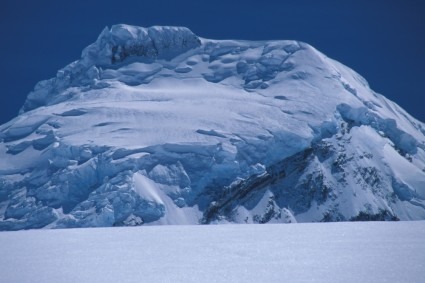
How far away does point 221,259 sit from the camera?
88.9 feet

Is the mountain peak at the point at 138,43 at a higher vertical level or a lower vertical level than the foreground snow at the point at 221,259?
lower

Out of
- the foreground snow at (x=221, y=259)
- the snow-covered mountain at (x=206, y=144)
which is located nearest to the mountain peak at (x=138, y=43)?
the snow-covered mountain at (x=206, y=144)

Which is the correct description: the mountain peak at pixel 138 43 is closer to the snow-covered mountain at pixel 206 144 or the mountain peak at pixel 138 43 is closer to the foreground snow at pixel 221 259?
the snow-covered mountain at pixel 206 144

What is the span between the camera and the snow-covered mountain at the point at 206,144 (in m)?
59.9

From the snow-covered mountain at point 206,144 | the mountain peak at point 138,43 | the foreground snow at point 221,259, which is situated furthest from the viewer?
the mountain peak at point 138,43

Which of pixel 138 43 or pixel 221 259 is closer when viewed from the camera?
pixel 221 259

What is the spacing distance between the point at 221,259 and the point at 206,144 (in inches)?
1458

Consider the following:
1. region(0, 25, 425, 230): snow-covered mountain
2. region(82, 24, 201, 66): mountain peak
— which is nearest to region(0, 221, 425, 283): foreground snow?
region(0, 25, 425, 230): snow-covered mountain

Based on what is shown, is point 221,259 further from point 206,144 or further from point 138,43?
point 138,43

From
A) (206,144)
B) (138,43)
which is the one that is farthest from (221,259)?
(138,43)

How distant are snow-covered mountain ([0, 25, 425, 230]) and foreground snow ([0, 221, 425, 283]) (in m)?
20.7

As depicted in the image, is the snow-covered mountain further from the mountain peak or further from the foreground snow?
the foreground snow

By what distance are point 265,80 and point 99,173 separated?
30.2m

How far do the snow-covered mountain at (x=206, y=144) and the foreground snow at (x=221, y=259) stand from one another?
68.0 feet
